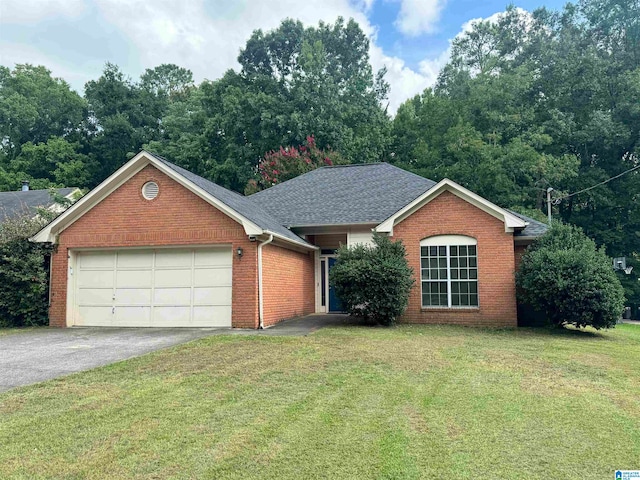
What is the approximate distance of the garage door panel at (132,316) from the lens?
43.1ft

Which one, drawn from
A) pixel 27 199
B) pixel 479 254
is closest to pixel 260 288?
pixel 479 254

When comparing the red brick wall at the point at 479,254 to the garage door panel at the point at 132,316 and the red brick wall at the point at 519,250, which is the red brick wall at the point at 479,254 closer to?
the red brick wall at the point at 519,250

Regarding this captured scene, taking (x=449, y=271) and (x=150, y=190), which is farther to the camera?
(x=449, y=271)

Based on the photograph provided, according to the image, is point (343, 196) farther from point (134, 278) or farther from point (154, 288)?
point (134, 278)

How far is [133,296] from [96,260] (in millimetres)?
1716

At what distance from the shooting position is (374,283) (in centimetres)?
1241

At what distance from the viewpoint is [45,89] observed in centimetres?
4375

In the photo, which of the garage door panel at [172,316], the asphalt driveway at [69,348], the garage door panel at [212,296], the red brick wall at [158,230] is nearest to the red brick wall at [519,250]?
the red brick wall at [158,230]

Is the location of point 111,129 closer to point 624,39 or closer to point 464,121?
point 464,121

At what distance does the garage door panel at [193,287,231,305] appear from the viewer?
12.6 metres

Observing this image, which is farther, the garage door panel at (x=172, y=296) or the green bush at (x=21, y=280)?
the green bush at (x=21, y=280)

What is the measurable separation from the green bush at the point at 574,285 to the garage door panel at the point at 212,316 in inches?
328

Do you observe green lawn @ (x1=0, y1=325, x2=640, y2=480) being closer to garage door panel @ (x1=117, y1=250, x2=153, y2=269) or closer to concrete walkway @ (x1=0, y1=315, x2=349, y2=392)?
concrete walkway @ (x1=0, y1=315, x2=349, y2=392)

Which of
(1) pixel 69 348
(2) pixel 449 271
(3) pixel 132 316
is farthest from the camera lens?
(2) pixel 449 271
